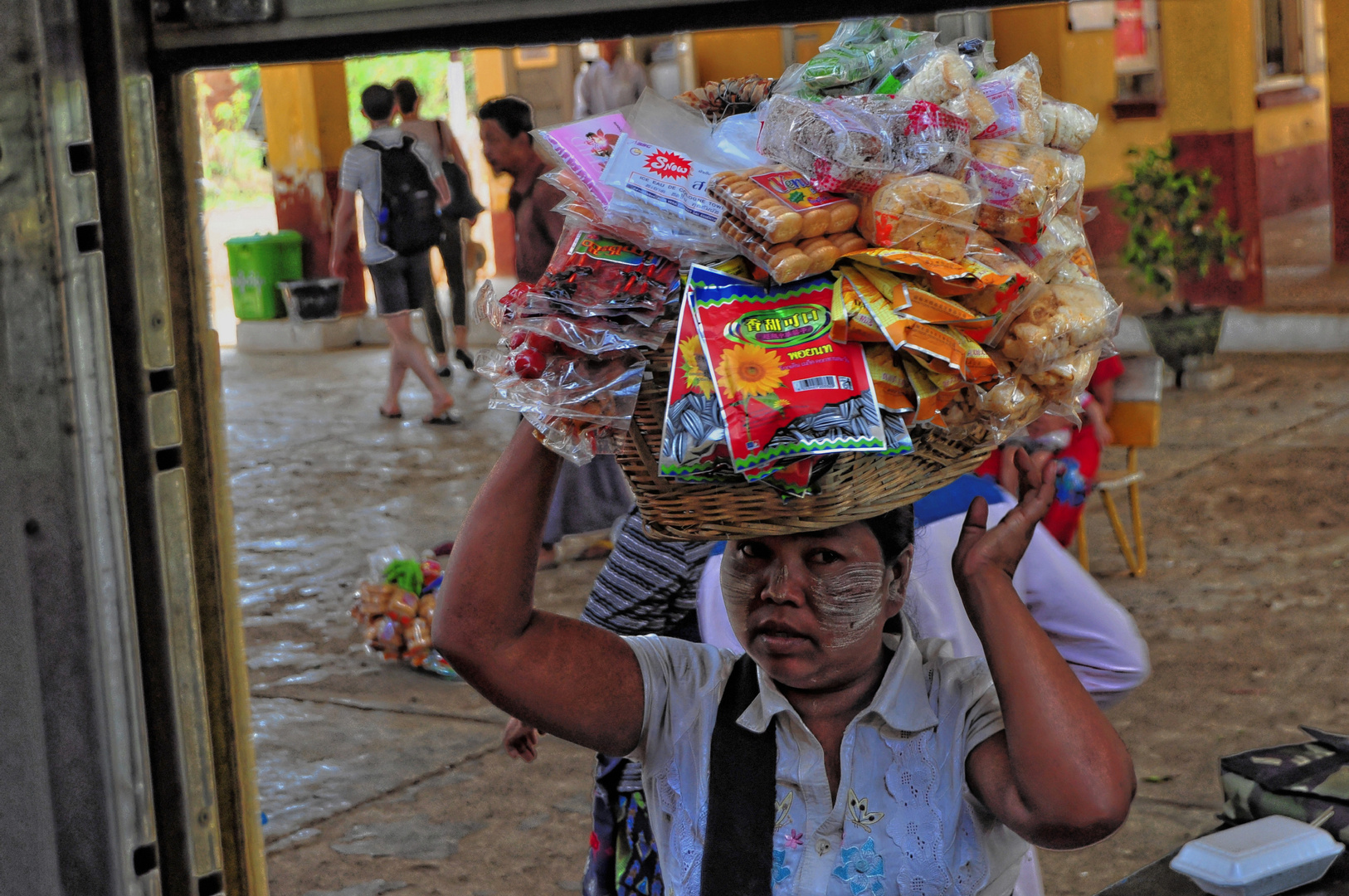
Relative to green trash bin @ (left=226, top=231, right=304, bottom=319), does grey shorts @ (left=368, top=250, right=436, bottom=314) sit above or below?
below

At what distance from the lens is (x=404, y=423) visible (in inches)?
A: 374

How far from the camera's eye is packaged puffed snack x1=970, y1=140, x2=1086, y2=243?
1506 millimetres

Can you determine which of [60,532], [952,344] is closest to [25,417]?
[60,532]

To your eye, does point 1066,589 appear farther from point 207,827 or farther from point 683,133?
point 207,827

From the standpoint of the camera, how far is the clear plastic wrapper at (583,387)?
148 centimetres

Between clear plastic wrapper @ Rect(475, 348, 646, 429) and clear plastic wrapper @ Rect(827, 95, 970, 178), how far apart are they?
0.34 m

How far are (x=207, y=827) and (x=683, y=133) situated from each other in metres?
0.89

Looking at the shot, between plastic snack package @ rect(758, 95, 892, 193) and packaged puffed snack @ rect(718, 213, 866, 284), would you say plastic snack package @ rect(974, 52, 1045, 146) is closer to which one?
plastic snack package @ rect(758, 95, 892, 193)

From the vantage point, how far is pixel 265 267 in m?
13.3

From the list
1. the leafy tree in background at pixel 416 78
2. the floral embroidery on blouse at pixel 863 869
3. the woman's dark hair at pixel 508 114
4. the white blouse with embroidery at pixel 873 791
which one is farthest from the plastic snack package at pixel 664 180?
the leafy tree in background at pixel 416 78

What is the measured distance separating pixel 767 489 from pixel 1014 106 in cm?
53

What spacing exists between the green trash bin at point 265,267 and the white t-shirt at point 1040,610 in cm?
1167

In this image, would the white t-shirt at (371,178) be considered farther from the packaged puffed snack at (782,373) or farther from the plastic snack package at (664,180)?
the packaged puffed snack at (782,373)

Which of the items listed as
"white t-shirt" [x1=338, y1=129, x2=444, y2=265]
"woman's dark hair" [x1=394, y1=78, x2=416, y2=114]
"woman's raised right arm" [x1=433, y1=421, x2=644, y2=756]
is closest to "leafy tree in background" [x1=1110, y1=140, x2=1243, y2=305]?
"white t-shirt" [x1=338, y1=129, x2=444, y2=265]
